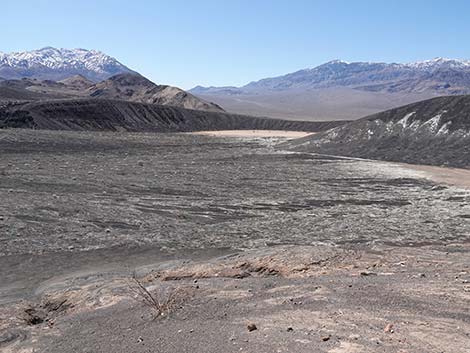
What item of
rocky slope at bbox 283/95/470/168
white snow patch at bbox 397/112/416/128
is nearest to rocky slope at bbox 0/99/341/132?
rocky slope at bbox 283/95/470/168

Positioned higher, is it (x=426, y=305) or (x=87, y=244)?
(x=426, y=305)

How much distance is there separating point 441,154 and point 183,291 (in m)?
38.1

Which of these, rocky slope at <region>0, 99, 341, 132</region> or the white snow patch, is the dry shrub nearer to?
the white snow patch

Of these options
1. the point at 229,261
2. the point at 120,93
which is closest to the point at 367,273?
the point at 229,261

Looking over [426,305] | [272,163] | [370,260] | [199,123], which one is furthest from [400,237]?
[199,123]

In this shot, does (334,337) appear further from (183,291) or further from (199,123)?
(199,123)

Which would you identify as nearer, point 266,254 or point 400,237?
point 266,254

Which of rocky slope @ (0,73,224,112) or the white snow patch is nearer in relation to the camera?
the white snow patch

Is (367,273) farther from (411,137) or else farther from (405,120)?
(405,120)

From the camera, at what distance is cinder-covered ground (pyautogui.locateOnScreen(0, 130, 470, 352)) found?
25.3 ft

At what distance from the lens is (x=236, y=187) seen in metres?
26.7

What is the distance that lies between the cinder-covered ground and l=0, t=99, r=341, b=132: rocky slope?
1532 inches

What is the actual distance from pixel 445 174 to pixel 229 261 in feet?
84.9

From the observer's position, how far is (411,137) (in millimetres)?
48375
